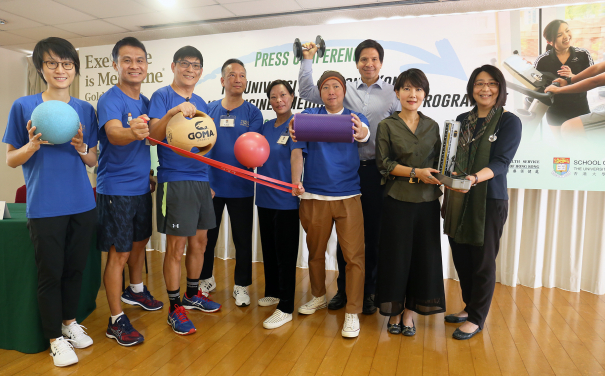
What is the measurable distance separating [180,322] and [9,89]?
5.48 metres

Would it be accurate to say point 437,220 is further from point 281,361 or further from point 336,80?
point 281,361

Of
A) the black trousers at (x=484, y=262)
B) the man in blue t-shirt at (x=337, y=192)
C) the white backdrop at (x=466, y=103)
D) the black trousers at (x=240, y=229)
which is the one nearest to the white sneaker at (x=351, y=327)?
the man in blue t-shirt at (x=337, y=192)

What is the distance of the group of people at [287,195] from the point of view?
2018 millimetres

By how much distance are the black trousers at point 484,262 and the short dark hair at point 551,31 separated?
1730mm

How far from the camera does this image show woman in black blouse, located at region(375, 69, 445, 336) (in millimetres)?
2242

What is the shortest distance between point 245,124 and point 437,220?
1.49 m

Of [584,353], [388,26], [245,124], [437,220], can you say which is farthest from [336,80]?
[584,353]

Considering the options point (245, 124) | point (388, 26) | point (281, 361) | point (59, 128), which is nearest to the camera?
point (59, 128)

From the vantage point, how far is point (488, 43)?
3287 millimetres

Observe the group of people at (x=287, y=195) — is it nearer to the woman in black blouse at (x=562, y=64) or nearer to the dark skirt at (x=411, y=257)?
the dark skirt at (x=411, y=257)

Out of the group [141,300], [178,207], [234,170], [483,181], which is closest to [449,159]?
[483,181]

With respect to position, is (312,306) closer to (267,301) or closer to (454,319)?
(267,301)

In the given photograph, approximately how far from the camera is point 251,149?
236cm

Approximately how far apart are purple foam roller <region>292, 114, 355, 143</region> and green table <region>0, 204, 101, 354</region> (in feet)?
5.44
